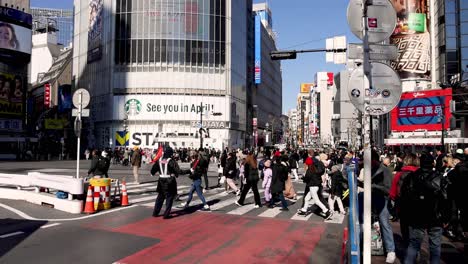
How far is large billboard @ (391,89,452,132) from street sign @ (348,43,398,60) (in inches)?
1631

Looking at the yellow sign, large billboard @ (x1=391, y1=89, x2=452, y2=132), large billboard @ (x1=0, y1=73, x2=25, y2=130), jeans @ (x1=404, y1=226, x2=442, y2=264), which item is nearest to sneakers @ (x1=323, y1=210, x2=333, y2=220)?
jeans @ (x1=404, y1=226, x2=442, y2=264)

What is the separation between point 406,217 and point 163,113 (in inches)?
2280

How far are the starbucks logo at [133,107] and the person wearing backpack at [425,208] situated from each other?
58.9 meters

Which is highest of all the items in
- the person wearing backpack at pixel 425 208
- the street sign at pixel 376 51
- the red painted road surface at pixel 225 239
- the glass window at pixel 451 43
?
the glass window at pixel 451 43

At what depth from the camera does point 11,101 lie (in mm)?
58375

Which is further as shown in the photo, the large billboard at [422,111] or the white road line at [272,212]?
the large billboard at [422,111]

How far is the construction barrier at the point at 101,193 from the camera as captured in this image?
12.1 m

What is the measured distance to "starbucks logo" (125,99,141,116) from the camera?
62.1m

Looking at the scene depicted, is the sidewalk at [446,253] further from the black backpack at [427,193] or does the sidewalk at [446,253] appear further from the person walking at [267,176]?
the person walking at [267,176]

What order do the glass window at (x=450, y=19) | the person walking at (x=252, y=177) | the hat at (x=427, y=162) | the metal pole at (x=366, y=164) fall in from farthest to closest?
the glass window at (x=450, y=19), the person walking at (x=252, y=177), the hat at (x=427, y=162), the metal pole at (x=366, y=164)

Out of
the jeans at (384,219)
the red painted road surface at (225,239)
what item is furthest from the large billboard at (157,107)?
the jeans at (384,219)

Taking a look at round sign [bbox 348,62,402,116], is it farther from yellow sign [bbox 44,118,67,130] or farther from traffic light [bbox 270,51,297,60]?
yellow sign [bbox 44,118,67,130]

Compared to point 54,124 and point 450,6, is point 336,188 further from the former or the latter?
point 54,124

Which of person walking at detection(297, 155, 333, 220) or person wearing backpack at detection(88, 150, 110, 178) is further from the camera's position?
person wearing backpack at detection(88, 150, 110, 178)
